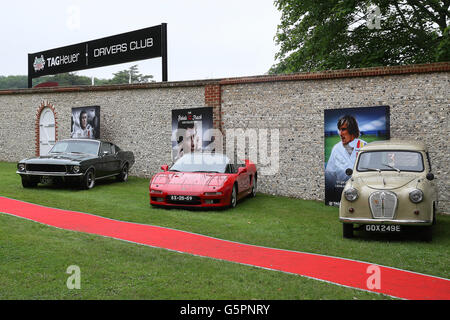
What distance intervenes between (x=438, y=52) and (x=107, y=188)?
13.3 m

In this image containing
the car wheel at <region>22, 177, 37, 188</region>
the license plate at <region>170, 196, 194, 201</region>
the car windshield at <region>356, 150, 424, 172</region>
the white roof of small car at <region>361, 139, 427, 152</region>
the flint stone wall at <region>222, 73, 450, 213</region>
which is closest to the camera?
the car windshield at <region>356, 150, 424, 172</region>

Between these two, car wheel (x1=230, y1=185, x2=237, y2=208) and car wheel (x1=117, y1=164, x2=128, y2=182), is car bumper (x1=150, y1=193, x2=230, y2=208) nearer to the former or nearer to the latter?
car wheel (x1=230, y1=185, x2=237, y2=208)

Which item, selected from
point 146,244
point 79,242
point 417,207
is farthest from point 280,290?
point 417,207

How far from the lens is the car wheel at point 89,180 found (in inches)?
551

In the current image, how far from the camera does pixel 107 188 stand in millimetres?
14906

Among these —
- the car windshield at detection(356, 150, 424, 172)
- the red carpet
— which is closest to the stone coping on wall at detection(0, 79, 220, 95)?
the car windshield at detection(356, 150, 424, 172)

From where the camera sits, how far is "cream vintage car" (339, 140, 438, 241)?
324 inches

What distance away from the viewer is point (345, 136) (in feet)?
43.5

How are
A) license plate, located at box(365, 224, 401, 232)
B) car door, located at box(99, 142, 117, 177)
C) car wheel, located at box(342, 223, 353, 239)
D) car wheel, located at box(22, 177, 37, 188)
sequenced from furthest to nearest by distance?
car door, located at box(99, 142, 117, 177), car wheel, located at box(22, 177, 37, 188), car wheel, located at box(342, 223, 353, 239), license plate, located at box(365, 224, 401, 232)

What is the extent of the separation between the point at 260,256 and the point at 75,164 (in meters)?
8.38

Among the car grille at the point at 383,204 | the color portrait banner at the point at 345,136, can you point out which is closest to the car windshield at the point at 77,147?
the color portrait banner at the point at 345,136

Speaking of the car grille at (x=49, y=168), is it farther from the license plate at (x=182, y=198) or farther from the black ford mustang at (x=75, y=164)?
the license plate at (x=182, y=198)

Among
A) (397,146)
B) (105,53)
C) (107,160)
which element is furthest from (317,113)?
(105,53)

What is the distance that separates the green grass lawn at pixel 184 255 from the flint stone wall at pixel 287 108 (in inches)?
97.4
